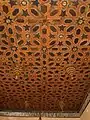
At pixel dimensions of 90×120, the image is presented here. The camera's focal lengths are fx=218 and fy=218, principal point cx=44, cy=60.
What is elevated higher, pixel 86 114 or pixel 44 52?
pixel 44 52

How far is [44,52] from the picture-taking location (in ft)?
11.1

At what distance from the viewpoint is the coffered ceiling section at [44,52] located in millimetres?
2600

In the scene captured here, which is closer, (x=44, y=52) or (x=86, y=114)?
(x=44, y=52)

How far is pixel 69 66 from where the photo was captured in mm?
3775

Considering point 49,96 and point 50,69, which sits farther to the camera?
point 49,96

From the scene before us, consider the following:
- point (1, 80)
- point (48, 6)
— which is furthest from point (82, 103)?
point (48, 6)

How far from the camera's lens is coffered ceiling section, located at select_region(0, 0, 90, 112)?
8.53ft

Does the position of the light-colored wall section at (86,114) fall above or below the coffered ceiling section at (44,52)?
below

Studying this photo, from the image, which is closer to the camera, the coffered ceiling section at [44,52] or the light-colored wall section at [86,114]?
the coffered ceiling section at [44,52]

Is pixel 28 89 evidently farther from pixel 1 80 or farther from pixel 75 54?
pixel 75 54

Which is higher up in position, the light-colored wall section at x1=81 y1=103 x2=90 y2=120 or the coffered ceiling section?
the coffered ceiling section

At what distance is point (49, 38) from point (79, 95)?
238cm

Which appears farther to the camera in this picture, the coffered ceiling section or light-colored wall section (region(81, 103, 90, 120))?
light-colored wall section (region(81, 103, 90, 120))

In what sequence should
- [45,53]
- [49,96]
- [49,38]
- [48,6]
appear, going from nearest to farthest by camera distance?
[48,6]
[49,38]
[45,53]
[49,96]
